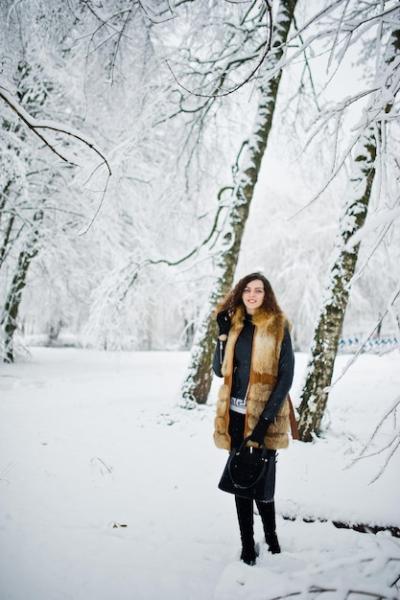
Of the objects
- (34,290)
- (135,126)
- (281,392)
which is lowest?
(281,392)

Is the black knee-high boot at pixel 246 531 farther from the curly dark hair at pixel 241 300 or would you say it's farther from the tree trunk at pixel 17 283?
the tree trunk at pixel 17 283

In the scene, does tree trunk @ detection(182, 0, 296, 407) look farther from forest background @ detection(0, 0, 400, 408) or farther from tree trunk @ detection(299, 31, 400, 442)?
tree trunk @ detection(299, 31, 400, 442)

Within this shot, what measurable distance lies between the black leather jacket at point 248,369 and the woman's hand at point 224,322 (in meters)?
0.12

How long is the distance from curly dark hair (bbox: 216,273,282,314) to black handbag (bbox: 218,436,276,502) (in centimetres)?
84

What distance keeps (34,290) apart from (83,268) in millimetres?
2566

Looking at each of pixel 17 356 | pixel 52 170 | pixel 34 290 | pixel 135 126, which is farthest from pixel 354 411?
pixel 34 290

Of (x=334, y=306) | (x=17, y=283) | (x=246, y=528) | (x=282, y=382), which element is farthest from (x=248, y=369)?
(x=17, y=283)

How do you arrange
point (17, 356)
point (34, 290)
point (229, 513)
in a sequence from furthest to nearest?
point (34, 290), point (17, 356), point (229, 513)

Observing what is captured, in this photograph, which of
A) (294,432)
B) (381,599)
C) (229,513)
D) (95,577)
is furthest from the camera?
(229,513)

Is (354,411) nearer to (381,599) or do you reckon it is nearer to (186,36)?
(381,599)

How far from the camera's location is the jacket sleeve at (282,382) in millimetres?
1943

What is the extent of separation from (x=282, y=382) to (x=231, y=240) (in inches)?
137

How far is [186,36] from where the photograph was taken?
447cm

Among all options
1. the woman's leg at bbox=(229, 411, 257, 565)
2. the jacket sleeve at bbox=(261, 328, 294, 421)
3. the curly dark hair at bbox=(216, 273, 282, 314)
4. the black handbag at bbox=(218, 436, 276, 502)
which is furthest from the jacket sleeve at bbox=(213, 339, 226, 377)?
the woman's leg at bbox=(229, 411, 257, 565)
